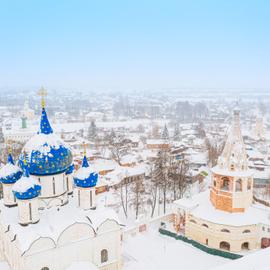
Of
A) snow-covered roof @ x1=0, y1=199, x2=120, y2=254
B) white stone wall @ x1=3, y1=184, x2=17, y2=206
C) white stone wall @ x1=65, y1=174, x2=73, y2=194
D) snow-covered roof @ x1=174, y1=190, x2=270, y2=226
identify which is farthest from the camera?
snow-covered roof @ x1=174, y1=190, x2=270, y2=226

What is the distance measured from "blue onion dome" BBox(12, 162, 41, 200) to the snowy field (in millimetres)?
4959

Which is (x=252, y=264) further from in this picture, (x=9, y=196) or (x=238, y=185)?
(x=9, y=196)

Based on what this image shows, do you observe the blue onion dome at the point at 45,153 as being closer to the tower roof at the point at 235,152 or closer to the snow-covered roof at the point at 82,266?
the snow-covered roof at the point at 82,266

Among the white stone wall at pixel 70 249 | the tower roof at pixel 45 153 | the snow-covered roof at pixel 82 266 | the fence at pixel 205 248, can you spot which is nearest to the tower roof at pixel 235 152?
the fence at pixel 205 248

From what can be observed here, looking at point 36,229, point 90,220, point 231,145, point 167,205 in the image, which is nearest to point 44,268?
point 36,229

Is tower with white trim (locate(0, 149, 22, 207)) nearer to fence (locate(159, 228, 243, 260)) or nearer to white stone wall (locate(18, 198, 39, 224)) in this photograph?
white stone wall (locate(18, 198, 39, 224))

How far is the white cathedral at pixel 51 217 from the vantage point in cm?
1109

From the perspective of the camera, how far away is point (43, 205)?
12.5 metres

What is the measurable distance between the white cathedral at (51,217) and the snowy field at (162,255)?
4.64 feet

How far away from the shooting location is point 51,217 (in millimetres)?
11953

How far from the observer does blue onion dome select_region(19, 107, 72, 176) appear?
12000 millimetres

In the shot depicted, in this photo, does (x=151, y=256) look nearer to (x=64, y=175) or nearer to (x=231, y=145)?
(x=64, y=175)

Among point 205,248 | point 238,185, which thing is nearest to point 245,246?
point 205,248

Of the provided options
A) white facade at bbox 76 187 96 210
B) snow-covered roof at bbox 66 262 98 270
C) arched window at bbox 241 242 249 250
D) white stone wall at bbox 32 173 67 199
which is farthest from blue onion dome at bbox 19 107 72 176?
arched window at bbox 241 242 249 250
